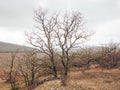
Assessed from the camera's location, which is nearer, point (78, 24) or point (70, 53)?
point (78, 24)

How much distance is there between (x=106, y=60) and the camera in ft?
179

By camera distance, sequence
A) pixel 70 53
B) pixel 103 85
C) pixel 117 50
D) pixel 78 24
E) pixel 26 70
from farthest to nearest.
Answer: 1. pixel 117 50
2. pixel 26 70
3. pixel 70 53
4. pixel 78 24
5. pixel 103 85

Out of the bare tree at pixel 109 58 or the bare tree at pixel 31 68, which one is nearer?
the bare tree at pixel 31 68

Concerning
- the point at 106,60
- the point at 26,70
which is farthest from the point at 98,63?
the point at 26,70

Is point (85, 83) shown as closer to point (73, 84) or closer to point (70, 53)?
point (73, 84)

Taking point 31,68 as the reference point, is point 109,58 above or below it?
above

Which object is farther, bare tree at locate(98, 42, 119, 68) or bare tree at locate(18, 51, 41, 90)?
bare tree at locate(98, 42, 119, 68)

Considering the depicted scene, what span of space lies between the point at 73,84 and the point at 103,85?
3.85m

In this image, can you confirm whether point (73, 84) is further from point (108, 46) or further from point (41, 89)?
point (108, 46)

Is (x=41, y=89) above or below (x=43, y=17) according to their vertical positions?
below

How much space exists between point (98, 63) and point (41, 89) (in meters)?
24.8

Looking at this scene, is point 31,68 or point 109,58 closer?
point 31,68

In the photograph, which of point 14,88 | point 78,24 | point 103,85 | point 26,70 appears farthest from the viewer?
point 26,70

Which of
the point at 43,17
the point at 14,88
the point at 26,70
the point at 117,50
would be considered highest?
the point at 43,17
